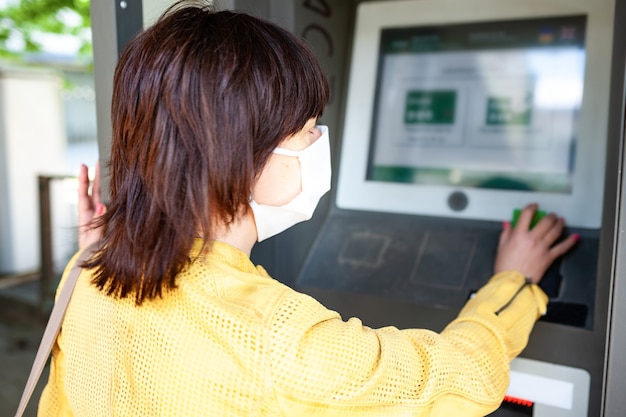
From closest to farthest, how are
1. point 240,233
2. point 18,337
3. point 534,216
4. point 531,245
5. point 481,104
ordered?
point 240,233
point 531,245
point 534,216
point 481,104
point 18,337

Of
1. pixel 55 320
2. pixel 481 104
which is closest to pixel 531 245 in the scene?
pixel 481 104

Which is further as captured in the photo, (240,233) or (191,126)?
(240,233)

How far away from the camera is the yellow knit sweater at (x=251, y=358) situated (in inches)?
37.4

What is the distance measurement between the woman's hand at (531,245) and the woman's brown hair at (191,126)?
679 millimetres

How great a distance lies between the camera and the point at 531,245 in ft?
4.93

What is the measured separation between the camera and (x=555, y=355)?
4.71 feet

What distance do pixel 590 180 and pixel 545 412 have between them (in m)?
0.58

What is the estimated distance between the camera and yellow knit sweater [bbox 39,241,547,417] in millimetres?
951

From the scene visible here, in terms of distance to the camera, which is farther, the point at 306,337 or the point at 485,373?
the point at 485,373

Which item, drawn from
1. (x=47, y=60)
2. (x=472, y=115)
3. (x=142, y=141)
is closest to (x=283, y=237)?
(x=472, y=115)

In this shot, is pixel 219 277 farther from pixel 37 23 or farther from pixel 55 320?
pixel 37 23

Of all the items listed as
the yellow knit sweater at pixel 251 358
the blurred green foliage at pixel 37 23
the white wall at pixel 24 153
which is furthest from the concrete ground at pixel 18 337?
the yellow knit sweater at pixel 251 358

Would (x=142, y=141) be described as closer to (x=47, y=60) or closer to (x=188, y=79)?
(x=188, y=79)

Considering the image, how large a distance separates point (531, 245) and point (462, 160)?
0.39 meters
